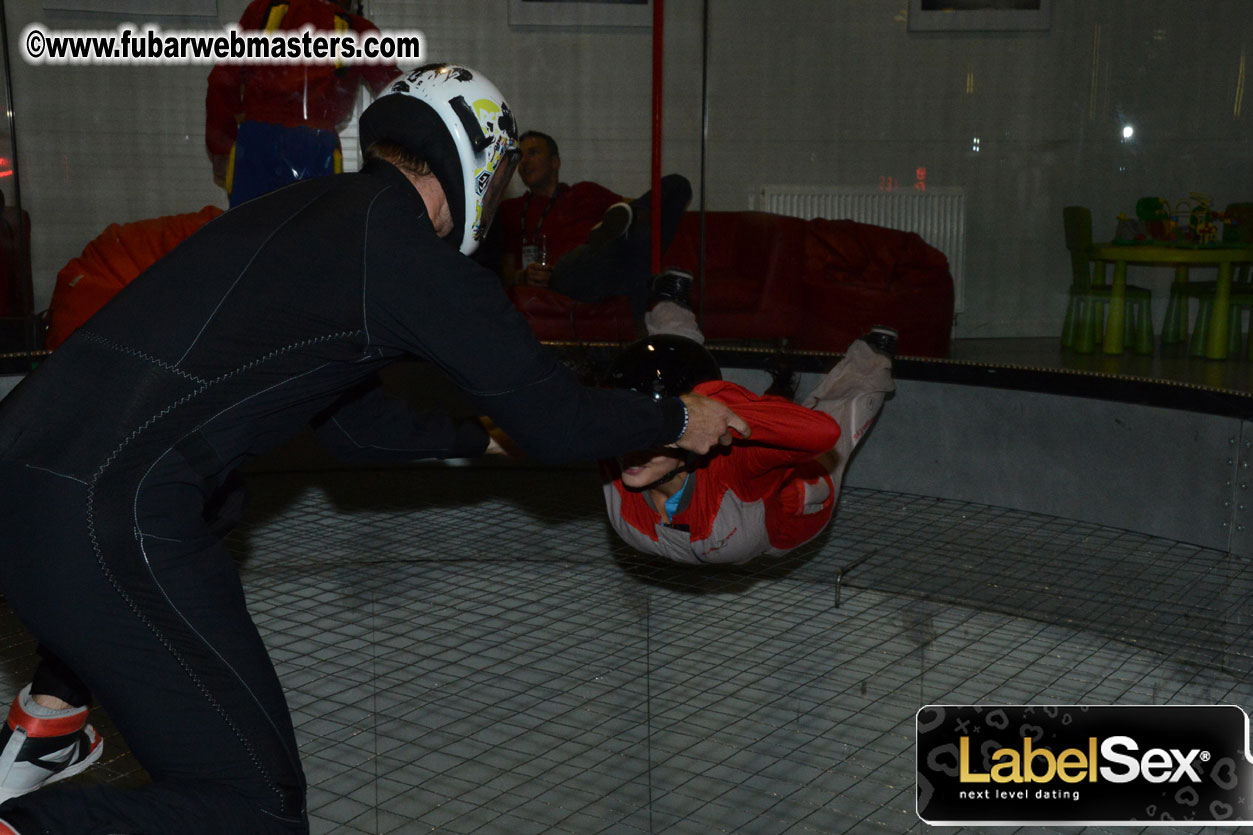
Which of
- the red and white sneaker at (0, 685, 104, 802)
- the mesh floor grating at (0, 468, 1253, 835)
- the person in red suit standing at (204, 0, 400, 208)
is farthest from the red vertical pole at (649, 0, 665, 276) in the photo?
the red and white sneaker at (0, 685, 104, 802)

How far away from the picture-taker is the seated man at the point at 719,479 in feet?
8.77

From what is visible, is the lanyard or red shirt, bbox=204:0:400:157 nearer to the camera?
red shirt, bbox=204:0:400:157

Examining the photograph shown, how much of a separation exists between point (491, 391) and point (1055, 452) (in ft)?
11.2

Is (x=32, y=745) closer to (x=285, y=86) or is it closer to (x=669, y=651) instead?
(x=669, y=651)

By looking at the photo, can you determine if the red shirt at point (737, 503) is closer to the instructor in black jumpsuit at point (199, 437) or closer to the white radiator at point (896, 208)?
the instructor in black jumpsuit at point (199, 437)

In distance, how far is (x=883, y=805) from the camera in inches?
102

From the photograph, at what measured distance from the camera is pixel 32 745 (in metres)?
2.36

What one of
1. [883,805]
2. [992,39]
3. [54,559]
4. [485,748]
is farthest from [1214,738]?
[992,39]

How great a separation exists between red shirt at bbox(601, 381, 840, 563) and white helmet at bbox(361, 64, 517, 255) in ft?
3.15

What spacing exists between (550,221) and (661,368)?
9.06 ft

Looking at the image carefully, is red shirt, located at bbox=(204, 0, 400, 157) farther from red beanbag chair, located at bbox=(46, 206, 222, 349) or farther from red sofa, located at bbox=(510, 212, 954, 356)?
red sofa, located at bbox=(510, 212, 954, 356)

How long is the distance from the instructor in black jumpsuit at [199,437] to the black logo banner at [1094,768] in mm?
1451

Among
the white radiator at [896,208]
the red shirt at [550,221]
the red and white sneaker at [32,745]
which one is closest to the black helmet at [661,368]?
the red and white sneaker at [32,745]

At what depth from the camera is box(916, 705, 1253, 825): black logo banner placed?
247 cm
